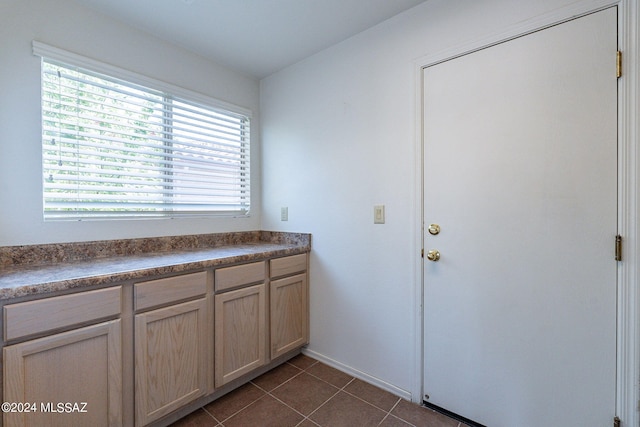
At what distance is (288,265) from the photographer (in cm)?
210

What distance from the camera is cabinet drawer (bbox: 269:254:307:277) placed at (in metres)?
2.00

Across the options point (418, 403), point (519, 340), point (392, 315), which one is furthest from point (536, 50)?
point (418, 403)

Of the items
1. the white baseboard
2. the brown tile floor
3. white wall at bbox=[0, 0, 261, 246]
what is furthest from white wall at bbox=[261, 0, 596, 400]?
white wall at bbox=[0, 0, 261, 246]

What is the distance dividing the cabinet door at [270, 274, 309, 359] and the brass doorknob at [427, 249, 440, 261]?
3.35 feet

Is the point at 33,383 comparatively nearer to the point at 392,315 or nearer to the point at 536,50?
the point at 392,315

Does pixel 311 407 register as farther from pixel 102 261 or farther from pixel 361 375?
pixel 102 261

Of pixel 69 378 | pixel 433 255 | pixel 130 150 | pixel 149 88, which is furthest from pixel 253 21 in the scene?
pixel 69 378

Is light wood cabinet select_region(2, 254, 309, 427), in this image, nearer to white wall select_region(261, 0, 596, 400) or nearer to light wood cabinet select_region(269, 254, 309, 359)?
light wood cabinet select_region(269, 254, 309, 359)

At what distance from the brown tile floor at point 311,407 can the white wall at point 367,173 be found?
0.40ft

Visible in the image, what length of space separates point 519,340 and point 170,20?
276cm

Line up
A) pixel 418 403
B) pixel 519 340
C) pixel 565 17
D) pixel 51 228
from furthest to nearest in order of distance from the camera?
pixel 418 403 < pixel 51 228 < pixel 519 340 < pixel 565 17

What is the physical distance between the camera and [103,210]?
174cm

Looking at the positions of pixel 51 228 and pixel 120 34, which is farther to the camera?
pixel 120 34

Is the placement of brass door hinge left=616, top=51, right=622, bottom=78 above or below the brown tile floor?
above
